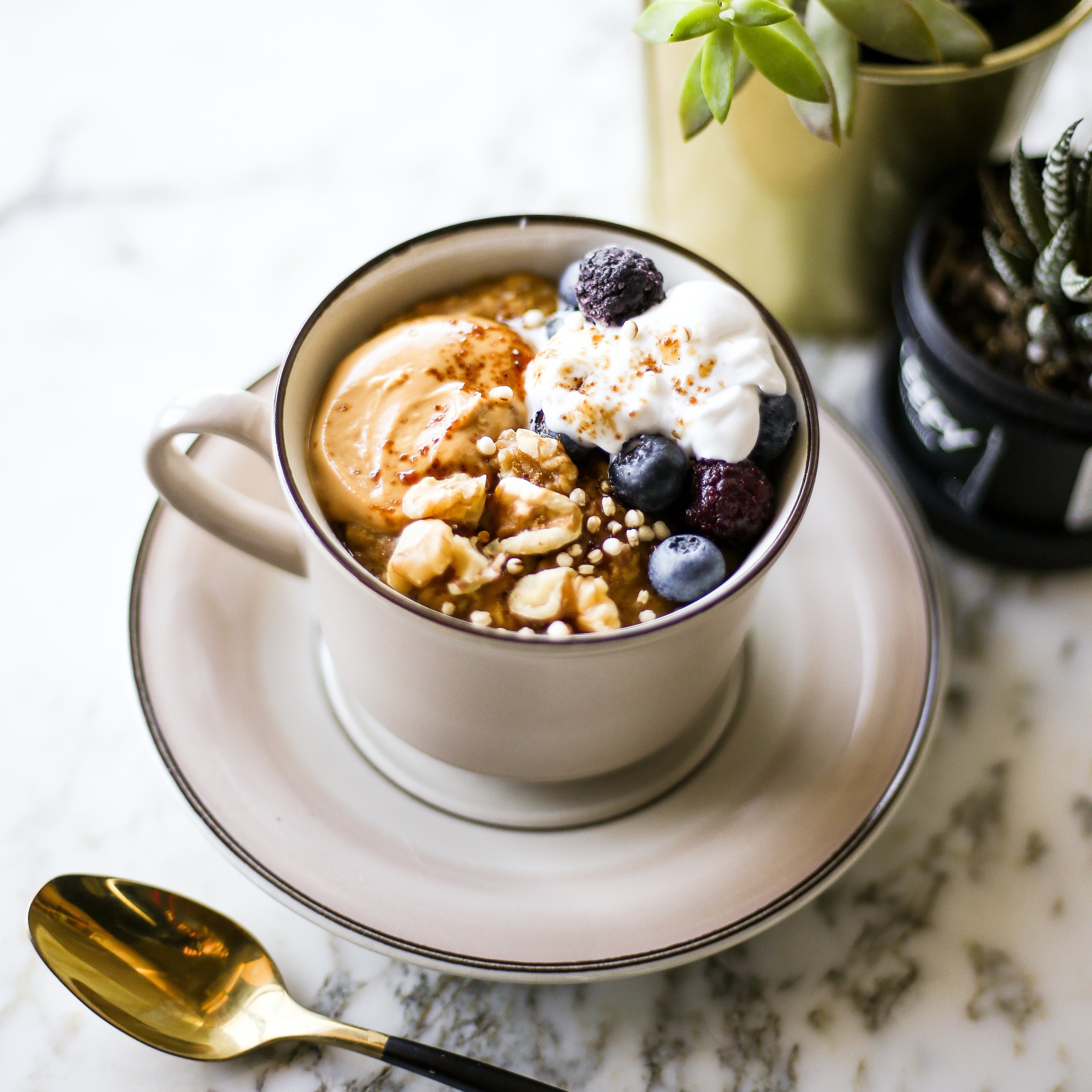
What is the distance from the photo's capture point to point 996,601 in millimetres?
1542

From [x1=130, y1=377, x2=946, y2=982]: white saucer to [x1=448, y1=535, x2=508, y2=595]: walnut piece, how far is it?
0.24 m

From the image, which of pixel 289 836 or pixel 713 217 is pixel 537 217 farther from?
pixel 289 836

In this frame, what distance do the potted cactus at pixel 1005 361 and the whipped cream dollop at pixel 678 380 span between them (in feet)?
1.42

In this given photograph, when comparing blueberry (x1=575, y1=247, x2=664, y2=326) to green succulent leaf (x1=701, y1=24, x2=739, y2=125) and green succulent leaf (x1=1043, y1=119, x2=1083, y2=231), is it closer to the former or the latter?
green succulent leaf (x1=701, y1=24, x2=739, y2=125)

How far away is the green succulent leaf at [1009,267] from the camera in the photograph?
1.41 meters

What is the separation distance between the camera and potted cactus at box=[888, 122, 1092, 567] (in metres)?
1.34

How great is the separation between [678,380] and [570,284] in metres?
0.20

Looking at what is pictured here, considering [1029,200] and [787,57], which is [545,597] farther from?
[1029,200]

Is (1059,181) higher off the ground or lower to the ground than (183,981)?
higher

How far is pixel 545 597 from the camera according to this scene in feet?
3.40

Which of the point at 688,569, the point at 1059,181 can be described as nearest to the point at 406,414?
the point at 688,569

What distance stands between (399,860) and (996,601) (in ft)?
3.11

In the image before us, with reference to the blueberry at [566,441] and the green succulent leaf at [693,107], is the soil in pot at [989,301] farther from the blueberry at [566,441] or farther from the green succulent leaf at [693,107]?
the blueberry at [566,441]

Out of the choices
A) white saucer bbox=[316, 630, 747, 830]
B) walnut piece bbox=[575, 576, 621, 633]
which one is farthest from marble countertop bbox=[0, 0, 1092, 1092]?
walnut piece bbox=[575, 576, 621, 633]
